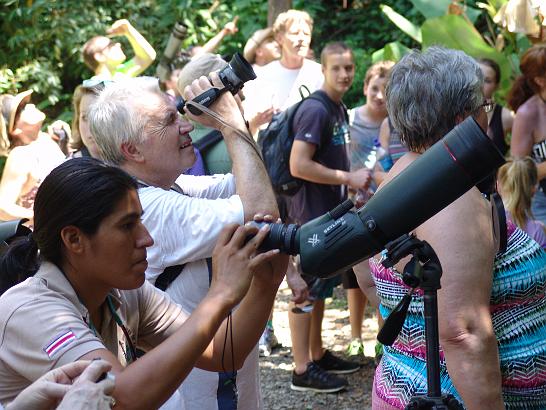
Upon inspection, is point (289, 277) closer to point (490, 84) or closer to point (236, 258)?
point (236, 258)

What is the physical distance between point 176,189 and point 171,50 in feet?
23.1

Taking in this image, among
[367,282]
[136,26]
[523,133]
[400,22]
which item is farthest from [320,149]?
[136,26]

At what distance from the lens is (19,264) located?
2.35m

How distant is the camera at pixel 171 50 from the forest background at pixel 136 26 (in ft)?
6.32

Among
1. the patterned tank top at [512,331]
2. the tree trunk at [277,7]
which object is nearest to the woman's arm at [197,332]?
the patterned tank top at [512,331]

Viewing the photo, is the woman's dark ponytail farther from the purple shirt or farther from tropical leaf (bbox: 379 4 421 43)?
tropical leaf (bbox: 379 4 421 43)

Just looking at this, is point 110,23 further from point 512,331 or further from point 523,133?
point 512,331

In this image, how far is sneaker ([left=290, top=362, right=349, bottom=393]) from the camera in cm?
549

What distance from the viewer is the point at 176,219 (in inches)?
106

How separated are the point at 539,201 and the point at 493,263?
3.12 meters

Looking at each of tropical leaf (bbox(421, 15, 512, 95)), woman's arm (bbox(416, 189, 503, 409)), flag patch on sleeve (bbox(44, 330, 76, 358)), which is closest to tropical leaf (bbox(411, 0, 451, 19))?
tropical leaf (bbox(421, 15, 512, 95))

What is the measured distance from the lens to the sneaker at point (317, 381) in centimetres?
549

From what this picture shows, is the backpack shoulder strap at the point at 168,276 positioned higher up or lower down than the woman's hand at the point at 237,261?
lower down

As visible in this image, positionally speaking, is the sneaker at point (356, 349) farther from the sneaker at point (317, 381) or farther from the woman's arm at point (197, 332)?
the woman's arm at point (197, 332)
